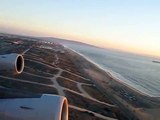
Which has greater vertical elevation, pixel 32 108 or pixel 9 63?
pixel 9 63

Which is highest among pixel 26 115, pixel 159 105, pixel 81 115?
pixel 26 115

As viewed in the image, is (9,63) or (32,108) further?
(9,63)

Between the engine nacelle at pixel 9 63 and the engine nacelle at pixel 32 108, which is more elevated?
the engine nacelle at pixel 9 63

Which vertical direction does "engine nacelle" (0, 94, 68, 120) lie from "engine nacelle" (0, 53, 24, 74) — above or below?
below

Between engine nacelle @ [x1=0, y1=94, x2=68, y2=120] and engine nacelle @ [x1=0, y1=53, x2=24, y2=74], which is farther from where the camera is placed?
engine nacelle @ [x1=0, y1=53, x2=24, y2=74]

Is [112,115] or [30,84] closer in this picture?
[112,115]

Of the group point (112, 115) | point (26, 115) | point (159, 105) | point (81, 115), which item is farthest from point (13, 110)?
point (159, 105)

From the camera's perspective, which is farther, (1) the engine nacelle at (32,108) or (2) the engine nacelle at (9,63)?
(2) the engine nacelle at (9,63)

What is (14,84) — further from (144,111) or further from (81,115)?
(144,111)
